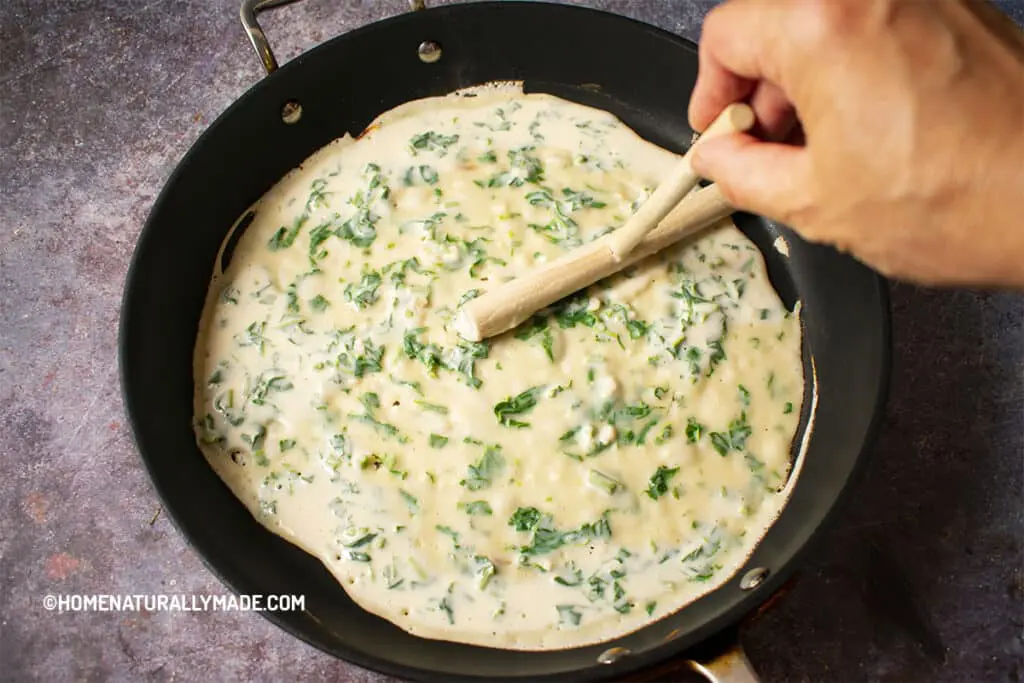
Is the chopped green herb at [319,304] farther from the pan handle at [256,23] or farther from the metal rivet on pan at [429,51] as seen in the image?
the metal rivet on pan at [429,51]

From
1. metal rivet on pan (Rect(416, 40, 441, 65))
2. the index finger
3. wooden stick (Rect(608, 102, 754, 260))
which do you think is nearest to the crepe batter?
wooden stick (Rect(608, 102, 754, 260))

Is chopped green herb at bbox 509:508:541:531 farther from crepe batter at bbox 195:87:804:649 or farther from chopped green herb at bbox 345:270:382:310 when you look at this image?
chopped green herb at bbox 345:270:382:310

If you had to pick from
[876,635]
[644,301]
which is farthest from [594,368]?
[876,635]

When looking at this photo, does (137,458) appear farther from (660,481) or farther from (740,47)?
(740,47)

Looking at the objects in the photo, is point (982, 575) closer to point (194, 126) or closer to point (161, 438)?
point (161, 438)

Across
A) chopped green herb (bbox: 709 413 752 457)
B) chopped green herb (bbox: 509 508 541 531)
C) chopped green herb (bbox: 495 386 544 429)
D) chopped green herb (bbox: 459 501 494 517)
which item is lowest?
chopped green herb (bbox: 709 413 752 457)

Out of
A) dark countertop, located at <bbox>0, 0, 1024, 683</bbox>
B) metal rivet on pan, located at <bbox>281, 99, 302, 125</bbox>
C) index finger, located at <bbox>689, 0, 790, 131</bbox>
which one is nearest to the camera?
index finger, located at <bbox>689, 0, 790, 131</bbox>
